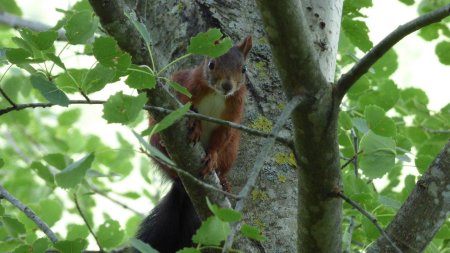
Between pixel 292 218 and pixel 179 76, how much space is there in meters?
0.54

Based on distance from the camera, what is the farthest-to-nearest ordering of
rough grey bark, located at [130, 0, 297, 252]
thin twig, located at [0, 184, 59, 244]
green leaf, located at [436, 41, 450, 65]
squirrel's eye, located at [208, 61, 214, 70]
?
green leaf, located at [436, 41, 450, 65] → squirrel's eye, located at [208, 61, 214, 70] → rough grey bark, located at [130, 0, 297, 252] → thin twig, located at [0, 184, 59, 244]

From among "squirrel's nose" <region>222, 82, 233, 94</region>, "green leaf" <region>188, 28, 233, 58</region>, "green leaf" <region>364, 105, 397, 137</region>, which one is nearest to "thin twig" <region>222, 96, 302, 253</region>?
"green leaf" <region>188, 28, 233, 58</region>

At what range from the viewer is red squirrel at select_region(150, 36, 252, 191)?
211cm

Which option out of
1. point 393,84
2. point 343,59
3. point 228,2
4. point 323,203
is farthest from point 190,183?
point 343,59

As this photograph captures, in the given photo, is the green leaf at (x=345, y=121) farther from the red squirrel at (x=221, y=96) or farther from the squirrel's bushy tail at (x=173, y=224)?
the squirrel's bushy tail at (x=173, y=224)

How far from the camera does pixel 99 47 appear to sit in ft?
4.39

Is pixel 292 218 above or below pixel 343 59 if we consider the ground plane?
below

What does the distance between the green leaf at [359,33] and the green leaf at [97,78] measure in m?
1.08

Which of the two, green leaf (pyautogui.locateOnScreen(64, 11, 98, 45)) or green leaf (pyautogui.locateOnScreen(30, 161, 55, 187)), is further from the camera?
green leaf (pyautogui.locateOnScreen(30, 161, 55, 187))

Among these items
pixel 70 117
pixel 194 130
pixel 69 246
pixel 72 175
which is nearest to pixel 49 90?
pixel 72 175

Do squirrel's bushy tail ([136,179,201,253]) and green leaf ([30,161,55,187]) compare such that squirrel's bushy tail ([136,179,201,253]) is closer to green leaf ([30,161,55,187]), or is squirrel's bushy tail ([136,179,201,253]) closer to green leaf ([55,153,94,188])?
green leaf ([30,161,55,187])

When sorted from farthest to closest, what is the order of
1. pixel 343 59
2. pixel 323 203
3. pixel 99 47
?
pixel 343 59
pixel 323 203
pixel 99 47

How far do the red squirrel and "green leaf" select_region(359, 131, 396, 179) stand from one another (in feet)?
1.54

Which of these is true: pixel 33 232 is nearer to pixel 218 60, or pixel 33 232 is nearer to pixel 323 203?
pixel 218 60
